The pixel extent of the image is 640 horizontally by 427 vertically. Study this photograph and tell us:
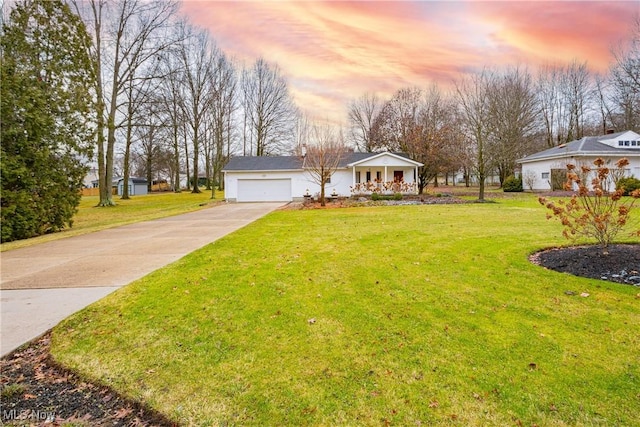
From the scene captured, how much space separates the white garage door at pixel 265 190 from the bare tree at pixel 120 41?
948 cm

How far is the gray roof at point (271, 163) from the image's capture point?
85.3 ft

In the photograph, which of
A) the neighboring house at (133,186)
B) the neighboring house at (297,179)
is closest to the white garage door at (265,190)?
the neighboring house at (297,179)

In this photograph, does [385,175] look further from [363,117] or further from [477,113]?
[363,117]

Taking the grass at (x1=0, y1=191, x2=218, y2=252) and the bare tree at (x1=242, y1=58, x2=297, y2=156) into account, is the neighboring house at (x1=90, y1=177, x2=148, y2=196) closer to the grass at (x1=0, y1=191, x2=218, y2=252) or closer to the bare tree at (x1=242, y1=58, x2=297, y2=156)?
the bare tree at (x1=242, y1=58, x2=297, y2=156)

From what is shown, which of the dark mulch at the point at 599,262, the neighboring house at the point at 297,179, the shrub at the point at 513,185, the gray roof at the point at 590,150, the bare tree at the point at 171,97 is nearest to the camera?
the dark mulch at the point at 599,262

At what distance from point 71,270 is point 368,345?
225 inches

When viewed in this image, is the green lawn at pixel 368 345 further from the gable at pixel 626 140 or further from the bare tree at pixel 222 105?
the bare tree at pixel 222 105

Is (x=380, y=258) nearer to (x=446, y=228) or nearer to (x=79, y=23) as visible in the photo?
(x=446, y=228)

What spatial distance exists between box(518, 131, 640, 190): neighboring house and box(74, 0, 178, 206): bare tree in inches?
1199

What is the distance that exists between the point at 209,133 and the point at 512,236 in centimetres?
3470

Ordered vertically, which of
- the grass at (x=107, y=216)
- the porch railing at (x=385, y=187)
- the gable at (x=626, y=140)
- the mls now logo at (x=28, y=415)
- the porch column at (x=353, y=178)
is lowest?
the mls now logo at (x=28, y=415)

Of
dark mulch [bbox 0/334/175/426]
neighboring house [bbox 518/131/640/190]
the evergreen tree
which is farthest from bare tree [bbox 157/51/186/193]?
neighboring house [bbox 518/131/640/190]

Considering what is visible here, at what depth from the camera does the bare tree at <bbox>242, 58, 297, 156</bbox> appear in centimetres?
3938

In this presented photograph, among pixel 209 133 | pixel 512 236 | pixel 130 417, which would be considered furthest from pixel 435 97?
pixel 130 417
